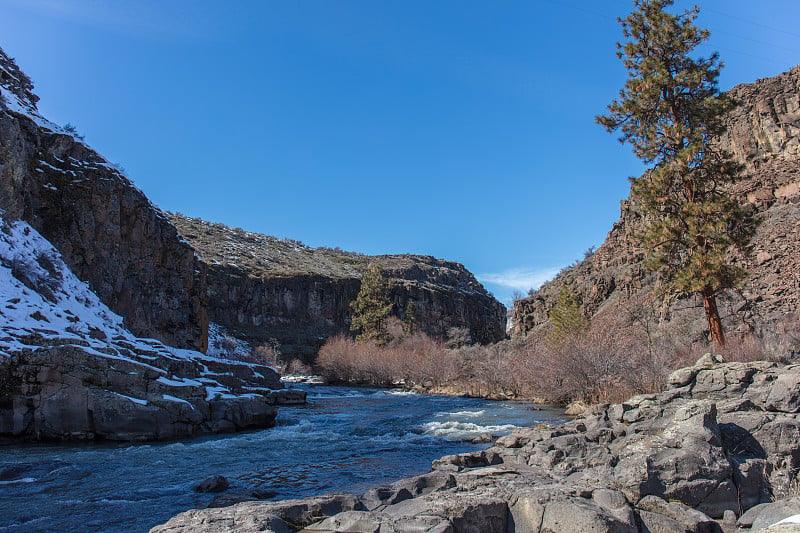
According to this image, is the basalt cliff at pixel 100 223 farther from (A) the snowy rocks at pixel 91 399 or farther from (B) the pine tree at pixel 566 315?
(B) the pine tree at pixel 566 315

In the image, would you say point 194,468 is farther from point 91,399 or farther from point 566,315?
point 566,315

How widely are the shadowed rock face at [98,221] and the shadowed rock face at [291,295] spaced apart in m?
49.3

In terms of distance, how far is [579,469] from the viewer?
836cm

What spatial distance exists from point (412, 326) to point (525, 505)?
7014 centimetres

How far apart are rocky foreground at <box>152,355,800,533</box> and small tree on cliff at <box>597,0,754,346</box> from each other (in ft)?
29.3

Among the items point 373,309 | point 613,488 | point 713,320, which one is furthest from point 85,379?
point 373,309

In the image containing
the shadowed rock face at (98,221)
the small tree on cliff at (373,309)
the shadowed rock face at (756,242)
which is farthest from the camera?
the small tree on cliff at (373,309)

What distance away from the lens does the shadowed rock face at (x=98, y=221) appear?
80.2 feet

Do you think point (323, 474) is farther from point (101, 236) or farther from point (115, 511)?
point (101, 236)

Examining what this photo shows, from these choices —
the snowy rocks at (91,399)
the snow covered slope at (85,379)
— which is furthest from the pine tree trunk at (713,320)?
the snowy rocks at (91,399)

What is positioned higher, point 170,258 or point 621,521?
point 170,258

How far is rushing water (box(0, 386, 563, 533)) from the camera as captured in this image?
8.26 m

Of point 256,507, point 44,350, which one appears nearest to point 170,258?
point 44,350

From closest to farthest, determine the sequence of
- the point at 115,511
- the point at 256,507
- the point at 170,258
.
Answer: the point at 256,507 → the point at 115,511 → the point at 170,258
